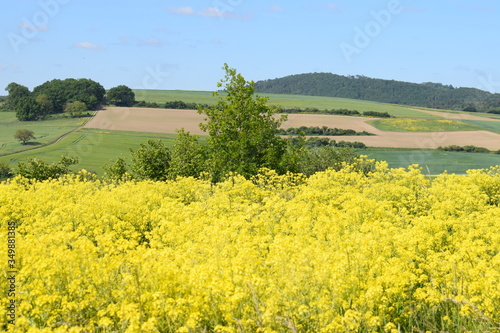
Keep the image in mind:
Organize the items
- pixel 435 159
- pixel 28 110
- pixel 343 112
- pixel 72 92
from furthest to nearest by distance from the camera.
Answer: pixel 343 112 < pixel 72 92 < pixel 28 110 < pixel 435 159

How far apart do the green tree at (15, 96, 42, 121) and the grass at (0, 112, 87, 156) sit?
144cm

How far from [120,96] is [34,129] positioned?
76.0 feet

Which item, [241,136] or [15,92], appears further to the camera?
[15,92]

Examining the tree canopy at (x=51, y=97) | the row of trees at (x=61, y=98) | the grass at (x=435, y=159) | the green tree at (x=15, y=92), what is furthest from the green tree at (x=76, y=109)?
the grass at (x=435, y=159)

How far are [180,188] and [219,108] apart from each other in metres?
10.8

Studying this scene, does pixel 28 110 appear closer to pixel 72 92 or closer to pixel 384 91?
pixel 72 92

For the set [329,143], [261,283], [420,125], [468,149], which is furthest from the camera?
[420,125]

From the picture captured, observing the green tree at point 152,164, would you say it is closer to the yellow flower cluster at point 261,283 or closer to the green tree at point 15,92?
the yellow flower cluster at point 261,283

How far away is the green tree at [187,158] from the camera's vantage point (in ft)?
105

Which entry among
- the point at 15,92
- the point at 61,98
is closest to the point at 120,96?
the point at 61,98

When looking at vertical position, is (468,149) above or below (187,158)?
below

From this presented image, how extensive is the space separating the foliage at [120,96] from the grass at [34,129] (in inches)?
533

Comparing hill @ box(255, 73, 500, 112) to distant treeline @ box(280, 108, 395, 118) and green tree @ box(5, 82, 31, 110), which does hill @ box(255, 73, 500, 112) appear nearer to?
distant treeline @ box(280, 108, 395, 118)

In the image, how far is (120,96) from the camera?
101 meters
